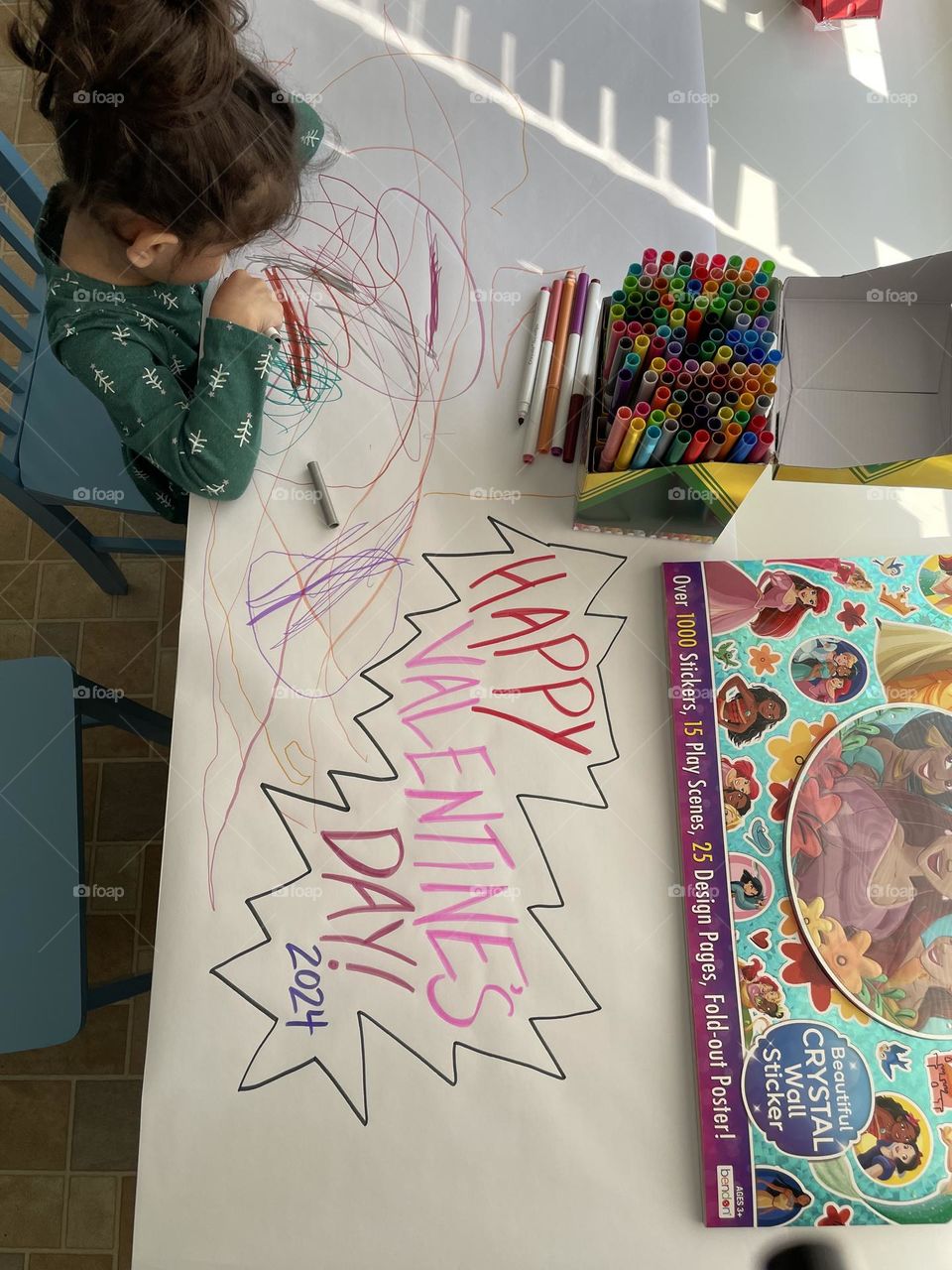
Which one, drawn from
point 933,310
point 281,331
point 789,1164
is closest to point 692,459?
point 933,310

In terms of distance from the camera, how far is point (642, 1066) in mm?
714

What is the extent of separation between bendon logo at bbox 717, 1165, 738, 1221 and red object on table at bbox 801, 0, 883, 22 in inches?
49.6

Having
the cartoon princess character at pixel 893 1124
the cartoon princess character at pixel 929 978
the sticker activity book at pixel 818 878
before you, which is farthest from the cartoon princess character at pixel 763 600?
the cartoon princess character at pixel 893 1124

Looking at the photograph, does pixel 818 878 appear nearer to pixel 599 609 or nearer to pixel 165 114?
pixel 599 609

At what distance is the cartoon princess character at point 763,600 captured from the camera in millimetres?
794

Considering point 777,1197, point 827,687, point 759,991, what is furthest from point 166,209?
point 777,1197

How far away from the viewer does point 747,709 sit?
30.5 inches

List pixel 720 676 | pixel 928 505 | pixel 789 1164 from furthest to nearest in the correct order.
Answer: pixel 928 505 < pixel 720 676 < pixel 789 1164

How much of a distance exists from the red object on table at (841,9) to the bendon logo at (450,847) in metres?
0.79

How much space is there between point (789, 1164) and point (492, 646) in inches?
19.0

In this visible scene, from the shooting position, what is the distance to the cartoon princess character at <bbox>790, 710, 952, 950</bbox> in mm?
735

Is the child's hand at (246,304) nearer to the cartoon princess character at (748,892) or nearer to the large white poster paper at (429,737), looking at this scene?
the large white poster paper at (429,737)

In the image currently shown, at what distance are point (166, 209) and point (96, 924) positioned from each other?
1095mm

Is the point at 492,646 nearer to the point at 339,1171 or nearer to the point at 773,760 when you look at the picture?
the point at 773,760
